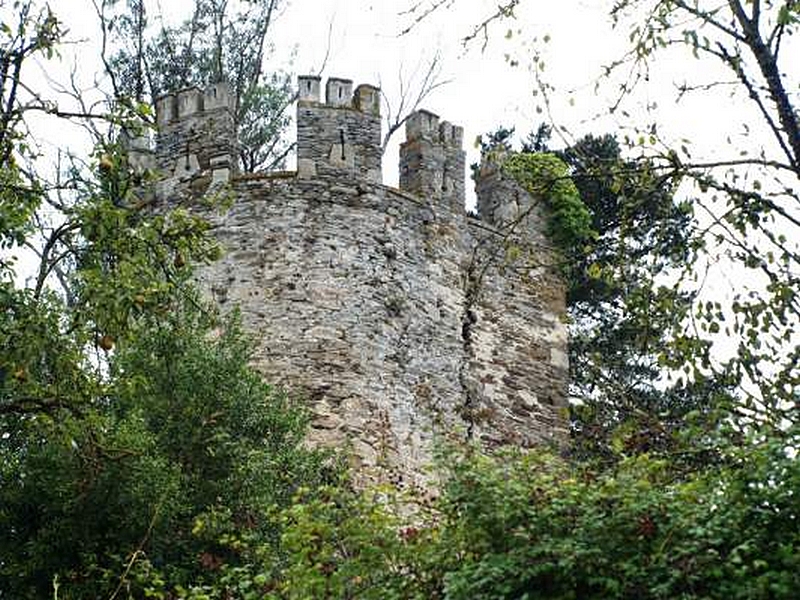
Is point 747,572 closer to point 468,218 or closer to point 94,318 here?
point 94,318

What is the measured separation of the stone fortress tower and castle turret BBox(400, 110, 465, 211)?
2 centimetres

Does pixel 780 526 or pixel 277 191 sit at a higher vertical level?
pixel 277 191

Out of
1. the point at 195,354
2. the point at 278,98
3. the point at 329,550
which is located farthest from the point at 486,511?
the point at 278,98

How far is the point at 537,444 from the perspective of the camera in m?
16.6

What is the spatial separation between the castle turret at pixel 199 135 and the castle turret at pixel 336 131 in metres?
0.75

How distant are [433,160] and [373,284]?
71.4 inches

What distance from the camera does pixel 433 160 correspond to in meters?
16.9

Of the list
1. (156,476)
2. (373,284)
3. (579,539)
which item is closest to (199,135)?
(373,284)

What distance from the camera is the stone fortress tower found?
1523 centimetres

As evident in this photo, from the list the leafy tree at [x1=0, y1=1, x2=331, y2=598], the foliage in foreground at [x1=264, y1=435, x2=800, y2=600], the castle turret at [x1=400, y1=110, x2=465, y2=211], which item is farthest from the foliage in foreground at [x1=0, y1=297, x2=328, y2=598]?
the castle turret at [x1=400, y1=110, x2=465, y2=211]

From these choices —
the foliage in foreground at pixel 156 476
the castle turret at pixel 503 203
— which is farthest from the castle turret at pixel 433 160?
the foliage in foreground at pixel 156 476

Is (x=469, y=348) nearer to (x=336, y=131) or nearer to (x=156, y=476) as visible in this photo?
(x=336, y=131)

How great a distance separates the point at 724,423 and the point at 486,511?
4.53 ft

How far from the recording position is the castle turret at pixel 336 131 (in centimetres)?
1616
